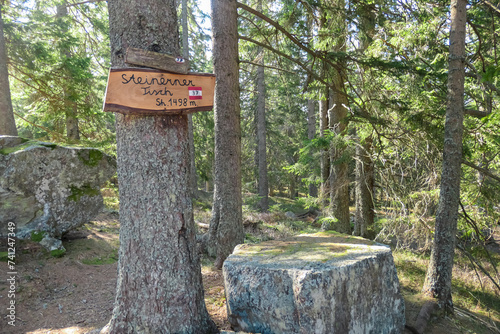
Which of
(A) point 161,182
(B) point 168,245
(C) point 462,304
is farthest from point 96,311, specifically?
(C) point 462,304

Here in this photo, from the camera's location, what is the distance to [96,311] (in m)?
4.38

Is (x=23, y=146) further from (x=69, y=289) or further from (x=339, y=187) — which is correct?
(x=339, y=187)

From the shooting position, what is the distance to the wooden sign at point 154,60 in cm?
265

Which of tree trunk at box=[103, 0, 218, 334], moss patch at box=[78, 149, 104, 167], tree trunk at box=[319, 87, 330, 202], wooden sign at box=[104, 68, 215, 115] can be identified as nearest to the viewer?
wooden sign at box=[104, 68, 215, 115]

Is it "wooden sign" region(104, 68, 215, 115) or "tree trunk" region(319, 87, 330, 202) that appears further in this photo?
"tree trunk" region(319, 87, 330, 202)

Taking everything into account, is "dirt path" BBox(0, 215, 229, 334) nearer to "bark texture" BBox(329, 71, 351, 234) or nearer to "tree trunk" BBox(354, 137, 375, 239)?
"bark texture" BBox(329, 71, 351, 234)

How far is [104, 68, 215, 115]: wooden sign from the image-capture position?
8.40ft

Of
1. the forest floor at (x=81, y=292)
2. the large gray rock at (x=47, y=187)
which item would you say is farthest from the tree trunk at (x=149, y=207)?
the large gray rock at (x=47, y=187)

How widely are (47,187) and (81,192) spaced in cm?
63

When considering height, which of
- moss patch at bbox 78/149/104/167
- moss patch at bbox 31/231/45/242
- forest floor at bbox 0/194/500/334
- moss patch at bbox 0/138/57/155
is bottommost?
forest floor at bbox 0/194/500/334

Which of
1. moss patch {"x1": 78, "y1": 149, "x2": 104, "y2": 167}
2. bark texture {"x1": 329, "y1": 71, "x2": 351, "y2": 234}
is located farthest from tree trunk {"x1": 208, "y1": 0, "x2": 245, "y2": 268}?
bark texture {"x1": 329, "y1": 71, "x2": 351, "y2": 234}

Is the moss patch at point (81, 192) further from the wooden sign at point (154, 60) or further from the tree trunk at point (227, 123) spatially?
the wooden sign at point (154, 60)

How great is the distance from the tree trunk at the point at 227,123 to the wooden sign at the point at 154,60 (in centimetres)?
290

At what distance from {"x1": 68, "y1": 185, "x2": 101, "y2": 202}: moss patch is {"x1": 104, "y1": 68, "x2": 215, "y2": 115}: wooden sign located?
4.54 metres
